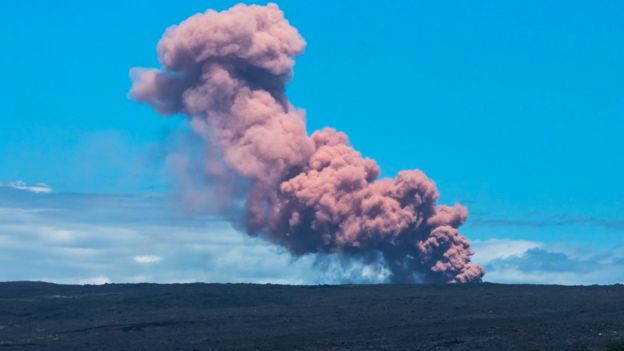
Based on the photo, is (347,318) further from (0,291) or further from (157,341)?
(0,291)

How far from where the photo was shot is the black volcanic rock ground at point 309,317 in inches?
3017

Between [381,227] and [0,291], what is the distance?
123ft

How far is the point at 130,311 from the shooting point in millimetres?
105688

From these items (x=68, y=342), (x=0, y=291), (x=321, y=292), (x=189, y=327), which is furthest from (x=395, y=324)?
(x=0, y=291)

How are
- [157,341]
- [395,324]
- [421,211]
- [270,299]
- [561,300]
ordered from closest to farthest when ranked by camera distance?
[157,341] → [395,324] → [561,300] → [270,299] → [421,211]

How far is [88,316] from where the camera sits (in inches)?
4031

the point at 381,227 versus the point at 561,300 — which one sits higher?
the point at 381,227

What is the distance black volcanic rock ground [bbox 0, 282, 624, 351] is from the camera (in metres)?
76.6

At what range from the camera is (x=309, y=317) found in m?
94.7

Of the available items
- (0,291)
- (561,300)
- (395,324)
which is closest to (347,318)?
(395,324)

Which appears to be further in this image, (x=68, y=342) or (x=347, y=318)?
(x=347, y=318)

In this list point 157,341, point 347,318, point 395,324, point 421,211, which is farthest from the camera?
point 421,211

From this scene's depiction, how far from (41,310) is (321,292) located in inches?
1066

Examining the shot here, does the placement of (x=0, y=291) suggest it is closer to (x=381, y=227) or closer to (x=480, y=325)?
(x=381, y=227)
